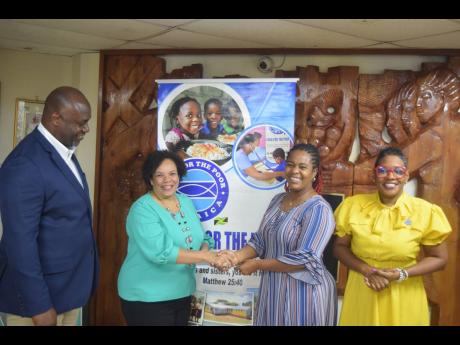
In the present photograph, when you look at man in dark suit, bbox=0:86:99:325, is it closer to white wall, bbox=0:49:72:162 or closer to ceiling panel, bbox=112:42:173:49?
ceiling panel, bbox=112:42:173:49

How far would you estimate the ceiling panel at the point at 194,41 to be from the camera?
10.2 ft

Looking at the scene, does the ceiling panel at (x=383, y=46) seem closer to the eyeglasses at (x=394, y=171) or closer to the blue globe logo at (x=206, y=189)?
the eyeglasses at (x=394, y=171)

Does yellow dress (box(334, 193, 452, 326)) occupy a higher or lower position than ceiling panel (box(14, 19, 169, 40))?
lower

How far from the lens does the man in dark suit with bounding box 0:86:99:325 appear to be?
1967mm

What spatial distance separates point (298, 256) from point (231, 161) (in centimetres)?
90

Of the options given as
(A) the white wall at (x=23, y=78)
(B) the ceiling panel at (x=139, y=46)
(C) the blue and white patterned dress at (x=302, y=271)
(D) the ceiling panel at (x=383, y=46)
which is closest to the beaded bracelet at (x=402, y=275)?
(C) the blue and white patterned dress at (x=302, y=271)

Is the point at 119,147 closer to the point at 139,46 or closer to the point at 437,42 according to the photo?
the point at 139,46

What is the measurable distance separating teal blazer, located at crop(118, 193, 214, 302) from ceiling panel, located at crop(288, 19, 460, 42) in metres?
1.42

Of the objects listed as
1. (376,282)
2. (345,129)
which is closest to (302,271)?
(376,282)

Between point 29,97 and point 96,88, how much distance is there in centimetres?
66

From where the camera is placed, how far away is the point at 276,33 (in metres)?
3.02

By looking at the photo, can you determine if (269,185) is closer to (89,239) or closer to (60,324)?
(89,239)

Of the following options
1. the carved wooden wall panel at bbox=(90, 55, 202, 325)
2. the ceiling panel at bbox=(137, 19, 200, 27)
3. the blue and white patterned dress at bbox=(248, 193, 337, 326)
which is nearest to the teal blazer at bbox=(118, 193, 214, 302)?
the blue and white patterned dress at bbox=(248, 193, 337, 326)

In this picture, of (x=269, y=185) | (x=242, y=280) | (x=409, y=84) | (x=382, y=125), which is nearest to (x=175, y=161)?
(x=269, y=185)
